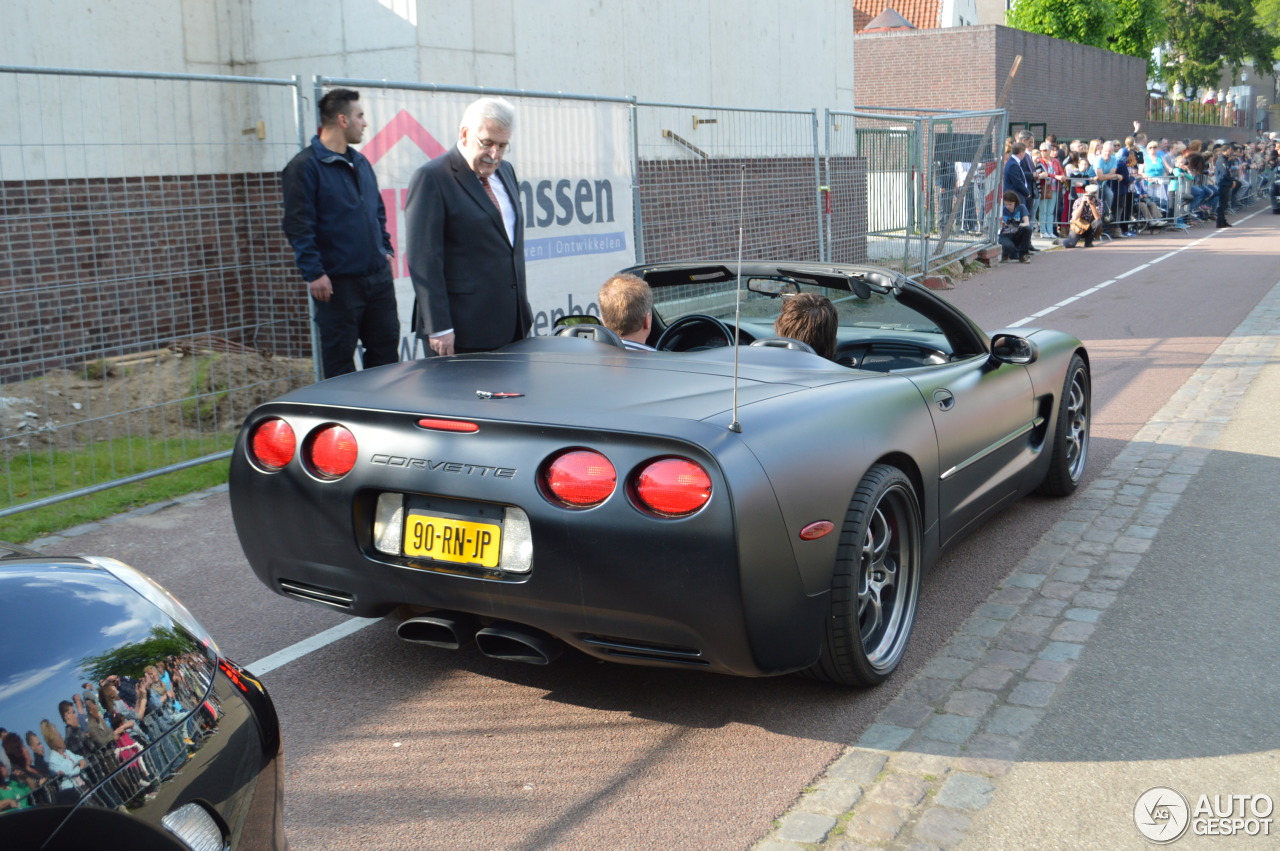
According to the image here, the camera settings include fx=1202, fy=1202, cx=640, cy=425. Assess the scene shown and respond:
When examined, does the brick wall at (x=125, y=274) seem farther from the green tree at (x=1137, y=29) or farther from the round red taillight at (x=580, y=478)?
the green tree at (x=1137, y=29)

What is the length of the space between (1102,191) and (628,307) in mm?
22595

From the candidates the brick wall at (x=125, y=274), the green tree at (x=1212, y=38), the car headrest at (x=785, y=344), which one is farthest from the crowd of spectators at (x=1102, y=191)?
the green tree at (x=1212, y=38)

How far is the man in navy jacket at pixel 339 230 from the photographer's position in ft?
20.1

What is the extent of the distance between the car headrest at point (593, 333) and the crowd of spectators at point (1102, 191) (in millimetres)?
16299

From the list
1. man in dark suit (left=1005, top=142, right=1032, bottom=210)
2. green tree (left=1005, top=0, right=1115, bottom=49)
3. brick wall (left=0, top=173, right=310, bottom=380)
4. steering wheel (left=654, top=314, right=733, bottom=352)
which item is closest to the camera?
steering wheel (left=654, top=314, right=733, bottom=352)

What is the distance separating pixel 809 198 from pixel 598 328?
29.6 feet

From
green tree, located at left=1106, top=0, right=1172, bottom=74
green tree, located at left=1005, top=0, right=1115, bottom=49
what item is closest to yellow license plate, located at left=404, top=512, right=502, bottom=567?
green tree, located at left=1005, top=0, right=1115, bottom=49

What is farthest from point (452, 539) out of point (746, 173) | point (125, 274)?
point (746, 173)

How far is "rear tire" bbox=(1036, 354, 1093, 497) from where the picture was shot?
566 cm

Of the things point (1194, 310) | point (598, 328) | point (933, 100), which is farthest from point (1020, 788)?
point (933, 100)

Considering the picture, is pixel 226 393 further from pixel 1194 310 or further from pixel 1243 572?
pixel 1194 310

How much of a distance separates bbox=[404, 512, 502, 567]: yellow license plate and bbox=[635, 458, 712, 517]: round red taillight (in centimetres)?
43

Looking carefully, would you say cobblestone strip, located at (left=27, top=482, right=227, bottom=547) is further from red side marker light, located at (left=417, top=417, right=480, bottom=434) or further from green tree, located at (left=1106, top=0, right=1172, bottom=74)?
green tree, located at (left=1106, top=0, right=1172, bottom=74)

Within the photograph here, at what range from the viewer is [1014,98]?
3872 centimetres
